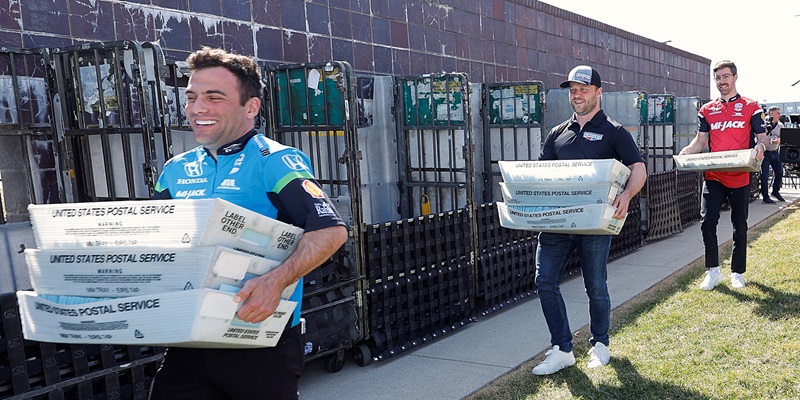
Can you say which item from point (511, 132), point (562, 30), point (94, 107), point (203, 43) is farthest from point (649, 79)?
point (94, 107)

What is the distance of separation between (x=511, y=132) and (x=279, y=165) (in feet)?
19.6

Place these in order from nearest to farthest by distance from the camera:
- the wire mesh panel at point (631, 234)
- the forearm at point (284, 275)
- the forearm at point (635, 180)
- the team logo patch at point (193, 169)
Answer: the forearm at point (284, 275)
the team logo patch at point (193, 169)
the forearm at point (635, 180)
the wire mesh panel at point (631, 234)

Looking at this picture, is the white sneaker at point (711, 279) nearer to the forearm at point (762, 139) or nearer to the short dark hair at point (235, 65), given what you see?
the forearm at point (762, 139)

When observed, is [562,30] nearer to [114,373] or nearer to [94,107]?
[94,107]

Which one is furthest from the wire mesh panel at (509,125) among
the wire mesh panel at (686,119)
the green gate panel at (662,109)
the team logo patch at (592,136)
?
the wire mesh panel at (686,119)

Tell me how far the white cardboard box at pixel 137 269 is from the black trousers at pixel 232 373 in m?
0.35

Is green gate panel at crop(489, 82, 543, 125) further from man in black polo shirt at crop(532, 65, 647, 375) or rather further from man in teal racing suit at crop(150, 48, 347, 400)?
man in teal racing suit at crop(150, 48, 347, 400)

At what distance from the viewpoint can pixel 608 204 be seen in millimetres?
4246

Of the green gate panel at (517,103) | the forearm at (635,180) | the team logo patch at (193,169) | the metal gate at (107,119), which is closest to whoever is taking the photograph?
the team logo patch at (193,169)

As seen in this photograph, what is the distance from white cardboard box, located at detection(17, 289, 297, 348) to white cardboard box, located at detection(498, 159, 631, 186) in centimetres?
257

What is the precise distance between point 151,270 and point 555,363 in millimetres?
3243

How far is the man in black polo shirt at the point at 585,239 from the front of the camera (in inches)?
176

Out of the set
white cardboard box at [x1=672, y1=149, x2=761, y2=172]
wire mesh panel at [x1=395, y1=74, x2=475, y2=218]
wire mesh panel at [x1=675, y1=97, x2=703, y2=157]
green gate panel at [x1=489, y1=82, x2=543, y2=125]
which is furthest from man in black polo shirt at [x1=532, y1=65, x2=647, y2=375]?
wire mesh panel at [x1=675, y1=97, x2=703, y2=157]

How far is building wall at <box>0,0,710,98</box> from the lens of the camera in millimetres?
5098
